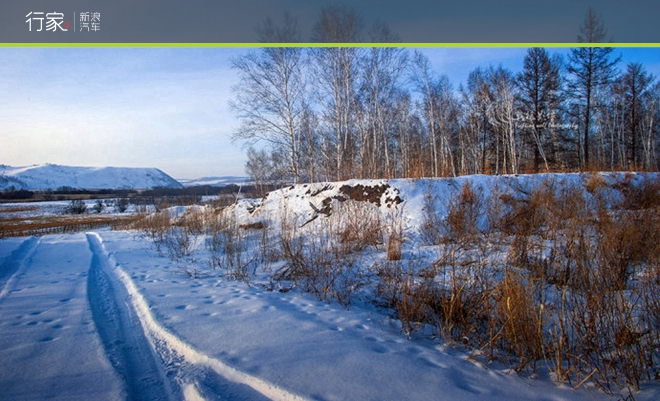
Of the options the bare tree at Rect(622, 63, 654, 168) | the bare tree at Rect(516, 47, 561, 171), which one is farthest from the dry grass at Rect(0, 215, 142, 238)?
the bare tree at Rect(622, 63, 654, 168)

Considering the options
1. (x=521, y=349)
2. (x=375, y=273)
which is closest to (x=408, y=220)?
(x=375, y=273)

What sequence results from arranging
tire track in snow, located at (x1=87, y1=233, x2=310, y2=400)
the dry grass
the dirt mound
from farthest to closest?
the dry grass
the dirt mound
tire track in snow, located at (x1=87, y1=233, x2=310, y2=400)

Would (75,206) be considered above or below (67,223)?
above

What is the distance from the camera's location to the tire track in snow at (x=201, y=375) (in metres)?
1.76

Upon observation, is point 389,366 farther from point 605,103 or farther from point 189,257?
point 605,103

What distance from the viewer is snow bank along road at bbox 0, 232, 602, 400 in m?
1.78

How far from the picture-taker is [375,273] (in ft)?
14.2

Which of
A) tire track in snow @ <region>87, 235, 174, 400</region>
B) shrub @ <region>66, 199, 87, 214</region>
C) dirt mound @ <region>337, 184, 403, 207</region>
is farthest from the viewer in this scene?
shrub @ <region>66, 199, 87, 214</region>

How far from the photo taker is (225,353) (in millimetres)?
2176

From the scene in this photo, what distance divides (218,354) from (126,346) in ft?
2.87

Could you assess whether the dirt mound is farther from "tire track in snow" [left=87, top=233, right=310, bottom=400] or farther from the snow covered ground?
"tire track in snow" [left=87, top=233, right=310, bottom=400]

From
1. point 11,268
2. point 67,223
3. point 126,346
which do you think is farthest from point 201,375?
point 67,223

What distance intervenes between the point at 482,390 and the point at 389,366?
0.56m

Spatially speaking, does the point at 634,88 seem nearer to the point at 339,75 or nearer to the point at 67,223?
the point at 339,75
